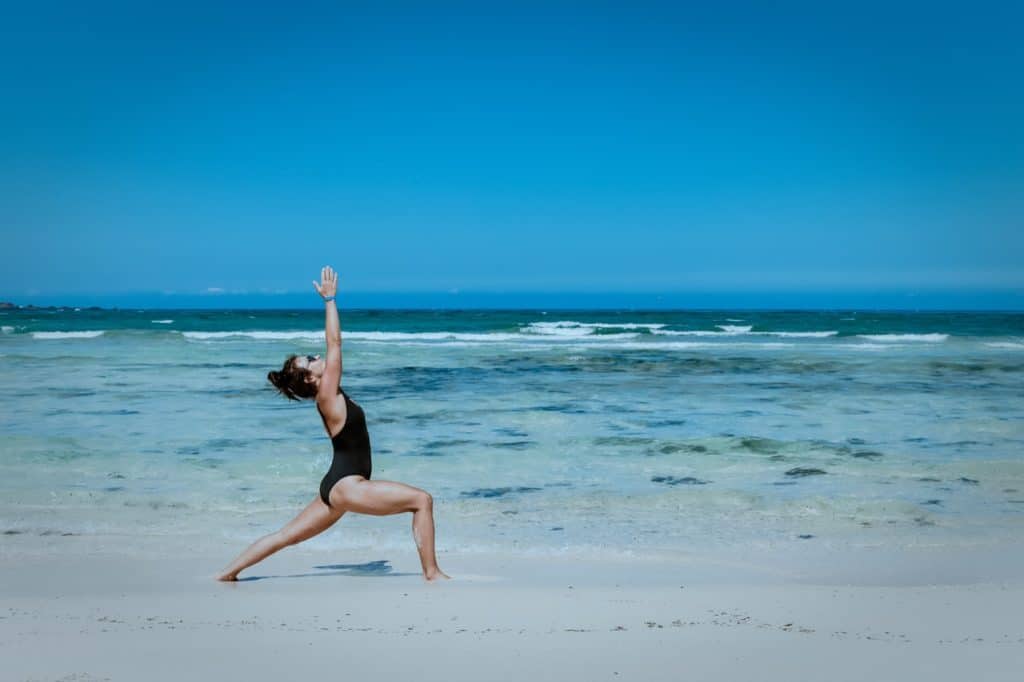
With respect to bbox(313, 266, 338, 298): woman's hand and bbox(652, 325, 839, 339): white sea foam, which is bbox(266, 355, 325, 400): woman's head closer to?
bbox(313, 266, 338, 298): woman's hand

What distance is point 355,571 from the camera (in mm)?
5953

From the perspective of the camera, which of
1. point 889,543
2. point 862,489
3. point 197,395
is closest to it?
point 889,543

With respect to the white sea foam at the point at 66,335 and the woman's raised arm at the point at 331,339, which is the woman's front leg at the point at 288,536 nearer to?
the woman's raised arm at the point at 331,339

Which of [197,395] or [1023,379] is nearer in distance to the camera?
[197,395]

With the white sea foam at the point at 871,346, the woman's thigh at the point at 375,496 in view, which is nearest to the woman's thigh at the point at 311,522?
the woman's thigh at the point at 375,496

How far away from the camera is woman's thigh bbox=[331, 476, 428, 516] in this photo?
5445mm

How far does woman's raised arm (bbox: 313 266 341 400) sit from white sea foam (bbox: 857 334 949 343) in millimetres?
44279

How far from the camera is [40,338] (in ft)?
139

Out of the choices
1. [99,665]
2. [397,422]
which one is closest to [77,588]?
[99,665]

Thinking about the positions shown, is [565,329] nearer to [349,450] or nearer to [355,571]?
[355,571]

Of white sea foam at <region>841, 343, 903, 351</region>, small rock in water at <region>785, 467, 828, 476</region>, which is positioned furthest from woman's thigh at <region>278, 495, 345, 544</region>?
white sea foam at <region>841, 343, 903, 351</region>

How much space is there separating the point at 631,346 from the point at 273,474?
30.3m

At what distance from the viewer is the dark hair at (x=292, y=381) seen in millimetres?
5355

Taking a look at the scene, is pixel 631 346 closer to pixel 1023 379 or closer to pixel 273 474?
pixel 1023 379
